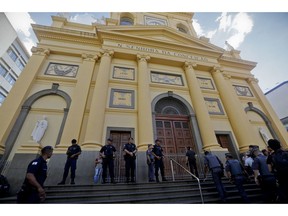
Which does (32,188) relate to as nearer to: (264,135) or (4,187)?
(4,187)

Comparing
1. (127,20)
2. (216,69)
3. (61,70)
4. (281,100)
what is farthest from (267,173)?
(281,100)

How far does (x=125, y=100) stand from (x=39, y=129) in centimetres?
489

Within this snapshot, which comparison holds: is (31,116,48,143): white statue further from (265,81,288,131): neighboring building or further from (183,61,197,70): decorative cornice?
(265,81,288,131): neighboring building

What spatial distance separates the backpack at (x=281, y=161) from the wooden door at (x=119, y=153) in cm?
591

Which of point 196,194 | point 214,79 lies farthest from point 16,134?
point 214,79

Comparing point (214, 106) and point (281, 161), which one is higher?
point (214, 106)

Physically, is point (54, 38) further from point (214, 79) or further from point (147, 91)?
point (214, 79)

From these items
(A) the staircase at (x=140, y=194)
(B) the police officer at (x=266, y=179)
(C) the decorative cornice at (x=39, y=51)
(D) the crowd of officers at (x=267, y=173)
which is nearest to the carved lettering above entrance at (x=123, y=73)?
(C) the decorative cornice at (x=39, y=51)

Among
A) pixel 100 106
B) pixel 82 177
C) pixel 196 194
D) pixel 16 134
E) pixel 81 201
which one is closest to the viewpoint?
pixel 81 201

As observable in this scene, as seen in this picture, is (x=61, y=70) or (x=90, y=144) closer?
(x=90, y=144)

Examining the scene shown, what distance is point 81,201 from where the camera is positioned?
159 inches

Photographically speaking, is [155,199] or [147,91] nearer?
[155,199]

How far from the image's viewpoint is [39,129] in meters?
7.56

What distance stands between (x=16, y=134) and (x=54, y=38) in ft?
23.6
